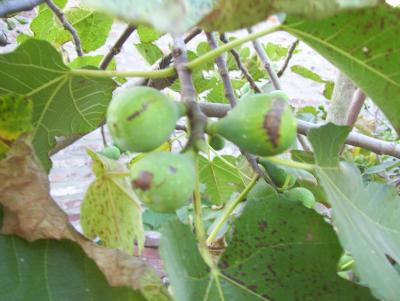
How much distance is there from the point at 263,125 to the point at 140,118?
4.9 inches

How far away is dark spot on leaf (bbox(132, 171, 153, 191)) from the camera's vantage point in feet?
1.50

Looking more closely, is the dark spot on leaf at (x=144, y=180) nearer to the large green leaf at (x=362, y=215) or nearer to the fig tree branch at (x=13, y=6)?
the large green leaf at (x=362, y=215)

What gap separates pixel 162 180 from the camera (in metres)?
0.46

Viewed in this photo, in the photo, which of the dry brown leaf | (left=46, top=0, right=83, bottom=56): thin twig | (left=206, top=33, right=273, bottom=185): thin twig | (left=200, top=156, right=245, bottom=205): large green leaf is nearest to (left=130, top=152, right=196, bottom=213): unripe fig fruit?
the dry brown leaf

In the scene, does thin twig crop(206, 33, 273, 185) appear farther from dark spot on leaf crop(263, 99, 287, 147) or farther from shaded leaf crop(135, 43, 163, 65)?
shaded leaf crop(135, 43, 163, 65)

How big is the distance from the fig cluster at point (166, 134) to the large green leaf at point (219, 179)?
70 centimetres

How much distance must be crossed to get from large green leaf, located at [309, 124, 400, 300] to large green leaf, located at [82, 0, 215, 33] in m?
0.30

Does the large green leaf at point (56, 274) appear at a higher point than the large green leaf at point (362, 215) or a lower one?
lower

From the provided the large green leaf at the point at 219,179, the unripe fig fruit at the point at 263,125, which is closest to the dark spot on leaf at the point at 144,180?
the unripe fig fruit at the point at 263,125

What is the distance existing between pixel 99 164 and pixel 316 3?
19.0 inches

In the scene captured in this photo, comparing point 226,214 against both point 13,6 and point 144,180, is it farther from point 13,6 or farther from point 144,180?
point 13,6

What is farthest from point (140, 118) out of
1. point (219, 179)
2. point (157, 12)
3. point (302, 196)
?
point (219, 179)

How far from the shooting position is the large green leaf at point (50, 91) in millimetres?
678

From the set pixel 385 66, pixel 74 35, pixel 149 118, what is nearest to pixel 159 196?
pixel 149 118
